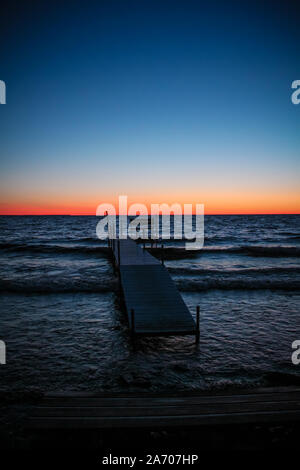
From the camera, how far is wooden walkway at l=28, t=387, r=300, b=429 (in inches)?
191

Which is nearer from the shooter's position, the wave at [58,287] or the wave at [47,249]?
the wave at [58,287]

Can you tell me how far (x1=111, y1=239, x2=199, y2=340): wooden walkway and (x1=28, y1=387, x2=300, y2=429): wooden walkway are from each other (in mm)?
5167

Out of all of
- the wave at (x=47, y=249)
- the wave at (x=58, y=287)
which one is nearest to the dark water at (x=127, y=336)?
the wave at (x=58, y=287)

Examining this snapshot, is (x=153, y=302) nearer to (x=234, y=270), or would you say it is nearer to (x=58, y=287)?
(x=58, y=287)

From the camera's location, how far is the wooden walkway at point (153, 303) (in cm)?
1115

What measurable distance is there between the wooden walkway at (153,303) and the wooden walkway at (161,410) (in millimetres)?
5167

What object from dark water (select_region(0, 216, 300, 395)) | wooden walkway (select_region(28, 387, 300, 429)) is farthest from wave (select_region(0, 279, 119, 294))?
wooden walkway (select_region(28, 387, 300, 429))

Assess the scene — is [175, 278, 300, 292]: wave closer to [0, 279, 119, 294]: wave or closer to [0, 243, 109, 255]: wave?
[0, 279, 119, 294]: wave

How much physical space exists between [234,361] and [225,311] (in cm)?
595

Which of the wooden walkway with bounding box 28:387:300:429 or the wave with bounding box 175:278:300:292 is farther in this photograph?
the wave with bounding box 175:278:300:292

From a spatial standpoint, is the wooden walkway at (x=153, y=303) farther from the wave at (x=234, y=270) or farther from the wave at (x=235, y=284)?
the wave at (x=234, y=270)

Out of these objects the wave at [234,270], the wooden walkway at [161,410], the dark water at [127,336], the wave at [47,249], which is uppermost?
the wooden walkway at [161,410]

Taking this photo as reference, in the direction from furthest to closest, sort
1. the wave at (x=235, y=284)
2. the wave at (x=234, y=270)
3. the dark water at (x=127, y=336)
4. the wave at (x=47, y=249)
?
the wave at (x=47, y=249) < the wave at (x=234, y=270) < the wave at (x=235, y=284) < the dark water at (x=127, y=336)

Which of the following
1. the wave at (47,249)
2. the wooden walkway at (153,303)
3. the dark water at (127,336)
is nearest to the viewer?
the dark water at (127,336)
